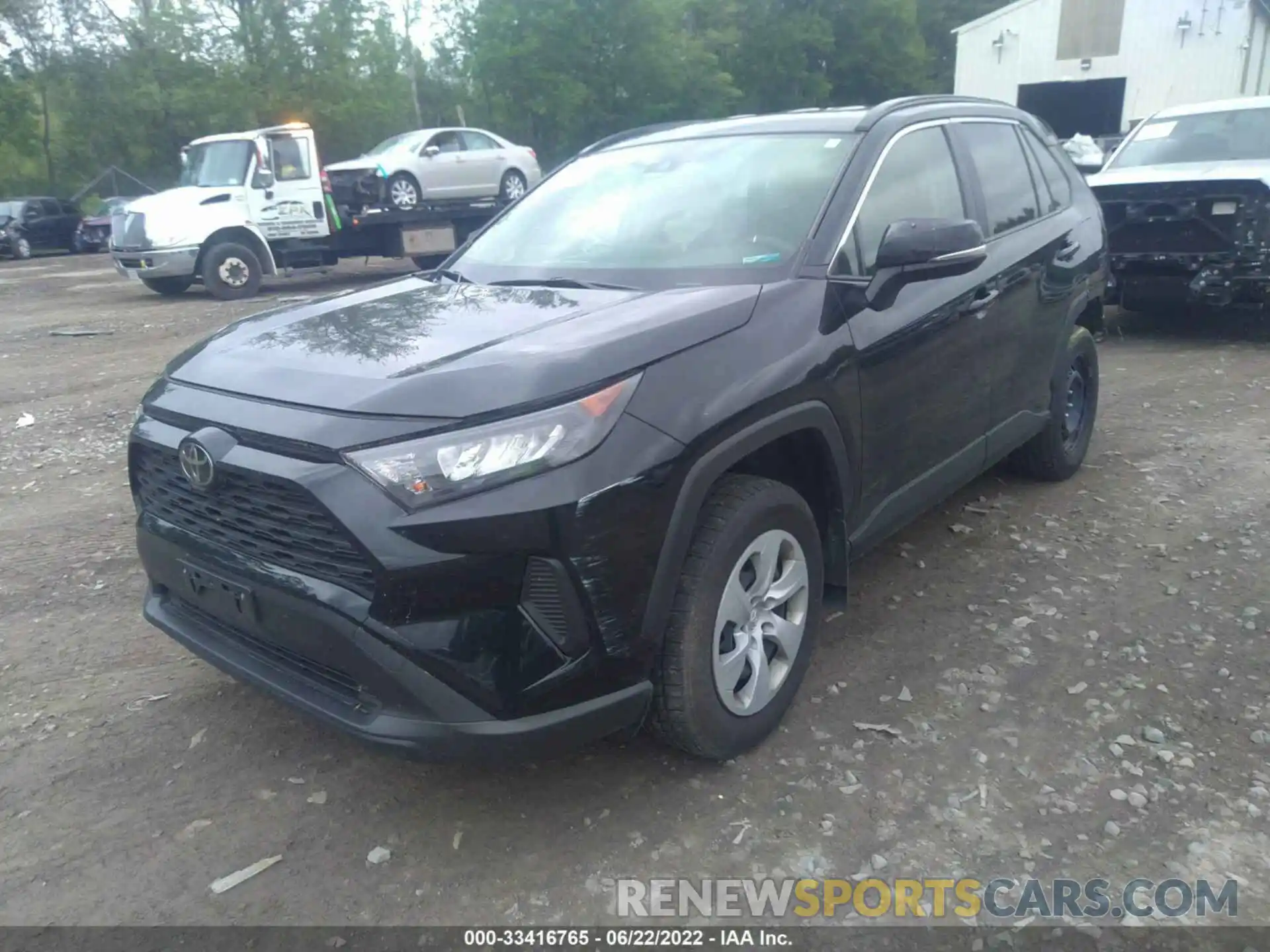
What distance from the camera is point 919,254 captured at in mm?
3166

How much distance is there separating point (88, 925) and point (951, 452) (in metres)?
3.12

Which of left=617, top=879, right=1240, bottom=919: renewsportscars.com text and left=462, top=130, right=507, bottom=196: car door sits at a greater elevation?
left=462, top=130, right=507, bottom=196: car door

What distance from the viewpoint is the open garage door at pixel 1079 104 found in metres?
28.1

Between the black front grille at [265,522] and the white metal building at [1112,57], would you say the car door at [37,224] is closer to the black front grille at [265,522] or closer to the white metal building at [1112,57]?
the white metal building at [1112,57]

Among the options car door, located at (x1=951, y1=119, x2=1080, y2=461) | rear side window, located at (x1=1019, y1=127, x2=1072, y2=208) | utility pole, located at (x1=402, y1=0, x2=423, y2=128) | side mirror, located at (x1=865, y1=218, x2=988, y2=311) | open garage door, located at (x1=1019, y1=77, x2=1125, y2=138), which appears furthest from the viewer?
utility pole, located at (x1=402, y1=0, x2=423, y2=128)

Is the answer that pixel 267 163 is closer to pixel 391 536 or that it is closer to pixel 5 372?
pixel 5 372

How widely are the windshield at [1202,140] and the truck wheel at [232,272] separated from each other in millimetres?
11352

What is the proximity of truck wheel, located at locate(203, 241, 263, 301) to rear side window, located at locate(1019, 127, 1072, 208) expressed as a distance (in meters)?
12.3

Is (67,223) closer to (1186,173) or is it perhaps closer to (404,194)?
(404,194)

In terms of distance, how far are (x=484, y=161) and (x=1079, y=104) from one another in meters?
19.1

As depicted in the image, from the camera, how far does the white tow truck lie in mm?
14023

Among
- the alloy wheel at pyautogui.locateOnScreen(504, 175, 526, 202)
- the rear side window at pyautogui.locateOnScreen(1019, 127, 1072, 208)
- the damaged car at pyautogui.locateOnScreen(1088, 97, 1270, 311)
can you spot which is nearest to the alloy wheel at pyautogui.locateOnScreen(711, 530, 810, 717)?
the rear side window at pyautogui.locateOnScreen(1019, 127, 1072, 208)

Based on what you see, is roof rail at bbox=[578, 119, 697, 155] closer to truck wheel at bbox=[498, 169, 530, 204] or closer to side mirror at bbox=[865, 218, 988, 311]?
side mirror at bbox=[865, 218, 988, 311]

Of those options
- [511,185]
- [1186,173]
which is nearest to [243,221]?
[511,185]
